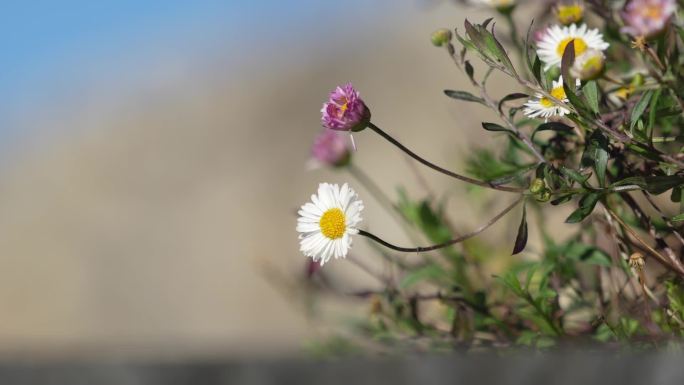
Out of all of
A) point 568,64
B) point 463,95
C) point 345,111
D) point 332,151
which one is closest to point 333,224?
point 345,111

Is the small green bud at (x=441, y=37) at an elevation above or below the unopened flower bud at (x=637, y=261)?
above

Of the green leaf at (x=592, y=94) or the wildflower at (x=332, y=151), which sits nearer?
the green leaf at (x=592, y=94)

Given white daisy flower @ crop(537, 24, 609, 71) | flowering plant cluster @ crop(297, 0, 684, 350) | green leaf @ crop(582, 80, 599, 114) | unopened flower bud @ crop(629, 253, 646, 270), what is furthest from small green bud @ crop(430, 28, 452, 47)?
unopened flower bud @ crop(629, 253, 646, 270)

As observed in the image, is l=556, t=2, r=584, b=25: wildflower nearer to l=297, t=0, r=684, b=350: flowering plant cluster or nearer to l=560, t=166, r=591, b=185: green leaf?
l=297, t=0, r=684, b=350: flowering plant cluster

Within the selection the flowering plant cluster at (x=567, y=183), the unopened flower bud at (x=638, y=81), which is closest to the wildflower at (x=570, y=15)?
the flowering plant cluster at (x=567, y=183)

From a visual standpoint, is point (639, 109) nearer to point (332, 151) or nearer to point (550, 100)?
point (550, 100)

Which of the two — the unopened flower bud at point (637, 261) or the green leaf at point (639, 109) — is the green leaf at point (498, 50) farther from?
the unopened flower bud at point (637, 261)

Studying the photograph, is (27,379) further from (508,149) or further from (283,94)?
(283,94)
